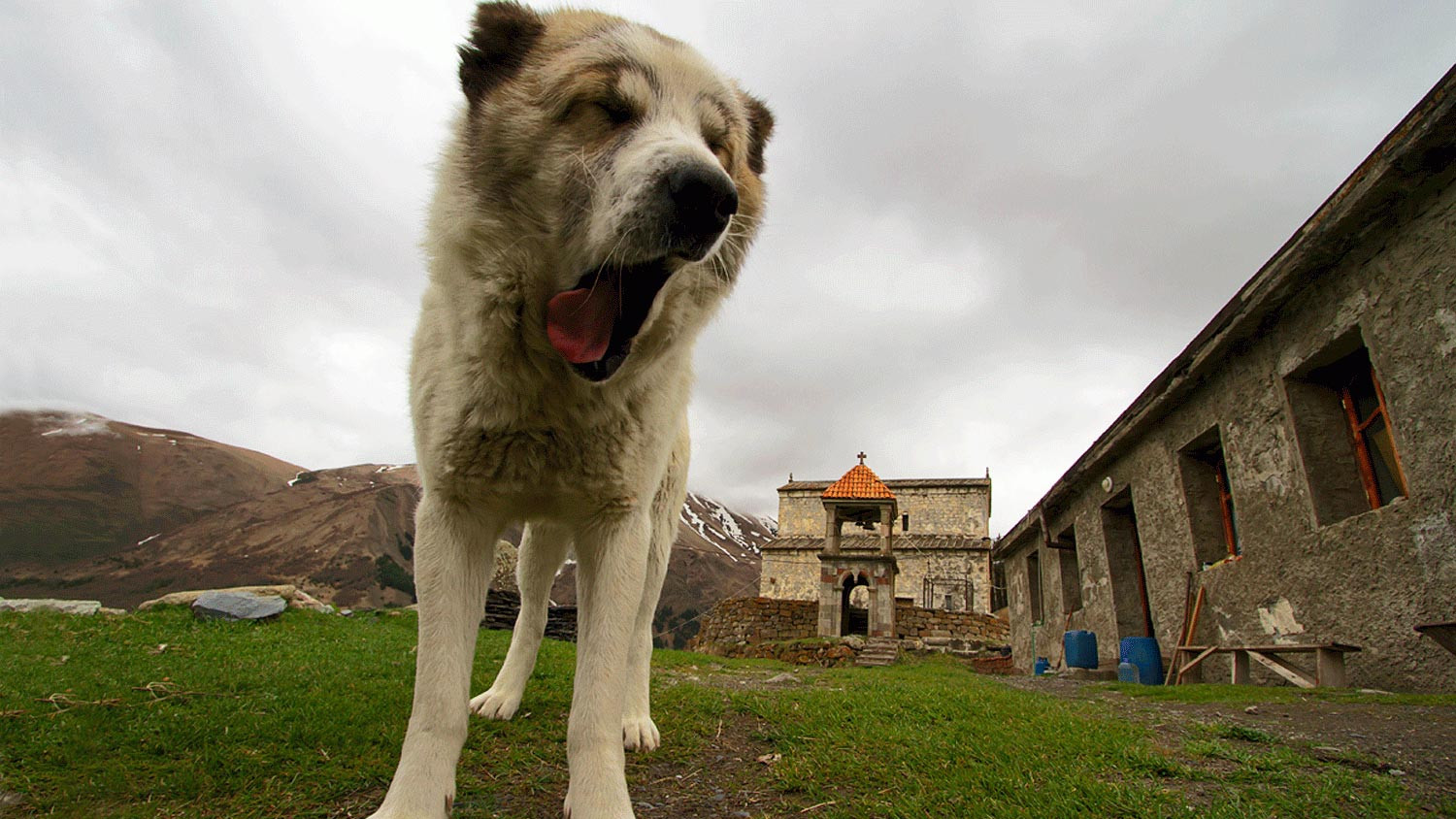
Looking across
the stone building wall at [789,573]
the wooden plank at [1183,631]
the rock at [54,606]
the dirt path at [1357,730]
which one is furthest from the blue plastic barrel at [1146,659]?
the stone building wall at [789,573]

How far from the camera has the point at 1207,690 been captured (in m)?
5.82

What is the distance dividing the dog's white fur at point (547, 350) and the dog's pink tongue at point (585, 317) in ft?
0.24

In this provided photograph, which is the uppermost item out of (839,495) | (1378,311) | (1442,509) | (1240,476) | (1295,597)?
(839,495)

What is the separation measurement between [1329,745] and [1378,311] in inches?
162

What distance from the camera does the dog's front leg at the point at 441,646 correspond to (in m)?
1.91

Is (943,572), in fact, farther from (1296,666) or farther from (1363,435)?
(1363,435)

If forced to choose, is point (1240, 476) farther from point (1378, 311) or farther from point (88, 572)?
point (88, 572)

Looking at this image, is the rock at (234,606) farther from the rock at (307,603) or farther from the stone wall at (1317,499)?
the stone wall at (1317,499)

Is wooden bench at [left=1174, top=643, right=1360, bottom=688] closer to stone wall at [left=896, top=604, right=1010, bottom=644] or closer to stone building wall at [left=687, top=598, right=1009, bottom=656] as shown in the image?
stone wall at [left=896, top=604, right=1010, bottom=644]

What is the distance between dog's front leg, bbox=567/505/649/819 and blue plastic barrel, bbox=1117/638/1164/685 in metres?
9.31

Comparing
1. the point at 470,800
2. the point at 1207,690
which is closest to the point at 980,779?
the point at 470,800

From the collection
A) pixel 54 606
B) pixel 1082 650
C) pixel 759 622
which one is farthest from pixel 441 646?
pixel 759 622

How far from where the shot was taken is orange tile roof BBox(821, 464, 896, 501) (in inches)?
966

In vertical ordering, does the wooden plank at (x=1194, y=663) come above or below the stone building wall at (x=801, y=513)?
below
